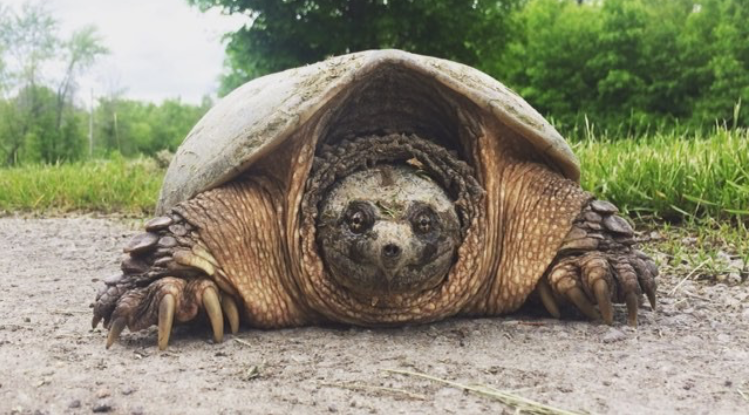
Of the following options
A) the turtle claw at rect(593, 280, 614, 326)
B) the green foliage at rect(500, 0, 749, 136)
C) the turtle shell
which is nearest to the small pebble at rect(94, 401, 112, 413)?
the turtle shell

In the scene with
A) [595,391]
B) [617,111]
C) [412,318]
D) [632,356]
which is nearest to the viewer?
[595,391]

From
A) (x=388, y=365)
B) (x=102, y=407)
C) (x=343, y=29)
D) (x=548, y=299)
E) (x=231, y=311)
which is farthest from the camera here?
(x=343, y=29)

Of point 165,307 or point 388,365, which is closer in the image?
point 388,365

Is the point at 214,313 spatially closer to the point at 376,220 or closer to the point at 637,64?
the point at 376,220

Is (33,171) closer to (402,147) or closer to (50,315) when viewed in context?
(50,315)

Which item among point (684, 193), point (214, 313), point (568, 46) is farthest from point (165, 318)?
point (568, 46)

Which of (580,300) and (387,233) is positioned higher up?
(387,233)

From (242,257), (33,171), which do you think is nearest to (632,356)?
(242,257)

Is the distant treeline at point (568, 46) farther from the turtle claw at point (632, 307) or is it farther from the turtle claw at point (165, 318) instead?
the turtle claw at point (165, 318)
